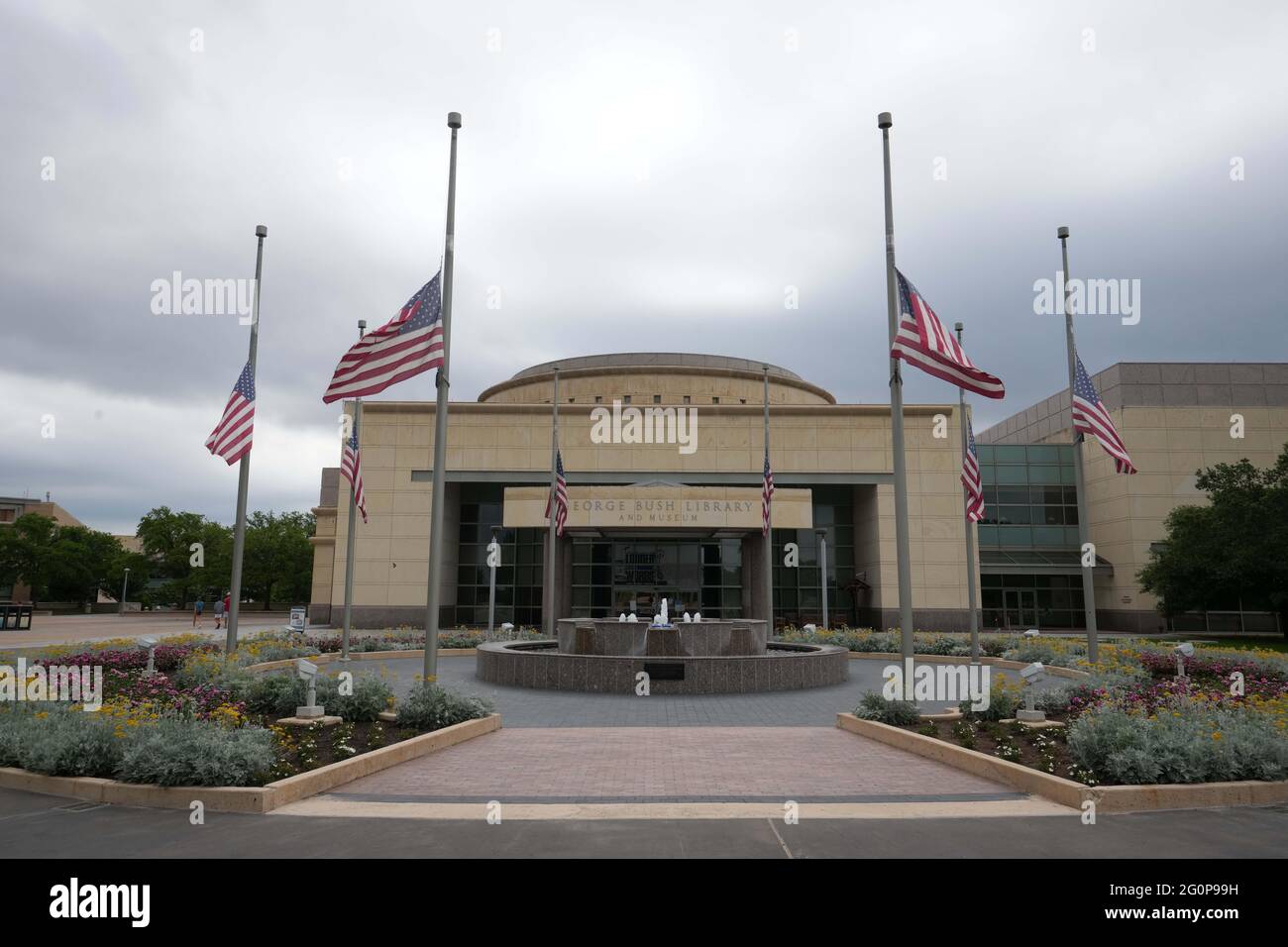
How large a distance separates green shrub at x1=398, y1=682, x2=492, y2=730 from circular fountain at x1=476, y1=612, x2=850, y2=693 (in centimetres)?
549

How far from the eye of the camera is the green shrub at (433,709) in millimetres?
12289

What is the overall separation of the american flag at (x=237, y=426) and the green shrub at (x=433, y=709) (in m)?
7.41

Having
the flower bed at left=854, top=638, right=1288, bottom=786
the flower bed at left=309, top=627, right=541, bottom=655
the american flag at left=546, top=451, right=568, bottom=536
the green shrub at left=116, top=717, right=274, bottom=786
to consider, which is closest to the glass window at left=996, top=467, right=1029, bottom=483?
the flower bed at left=309, top=627, right=541, bottom=655

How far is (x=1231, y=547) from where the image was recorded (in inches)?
1439

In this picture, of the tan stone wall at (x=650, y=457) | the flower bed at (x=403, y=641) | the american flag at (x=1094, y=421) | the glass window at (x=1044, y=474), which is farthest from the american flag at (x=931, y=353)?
the glass window at (x=1044, y=474)

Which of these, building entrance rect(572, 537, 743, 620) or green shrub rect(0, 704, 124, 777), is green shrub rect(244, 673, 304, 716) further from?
building entrance rect(572, 537, 743, 620)

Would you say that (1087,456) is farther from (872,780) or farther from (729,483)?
(872,780)

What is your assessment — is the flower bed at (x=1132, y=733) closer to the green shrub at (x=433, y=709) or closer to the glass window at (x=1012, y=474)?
the green shrub at (x=433, y=709)

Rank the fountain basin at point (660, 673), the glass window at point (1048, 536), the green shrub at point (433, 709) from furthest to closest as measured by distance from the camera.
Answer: the glass window at point (1048, 536) → the fountain basin at point (660, 673) → the green shrub at point (433, 709)

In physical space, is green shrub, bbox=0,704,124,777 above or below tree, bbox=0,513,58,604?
below

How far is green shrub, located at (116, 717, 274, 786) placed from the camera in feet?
27.3

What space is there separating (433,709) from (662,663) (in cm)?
677

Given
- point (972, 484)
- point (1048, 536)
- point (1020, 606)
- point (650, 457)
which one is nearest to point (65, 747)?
point (972, 484)

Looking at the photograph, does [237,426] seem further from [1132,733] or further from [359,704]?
[1132,733]
